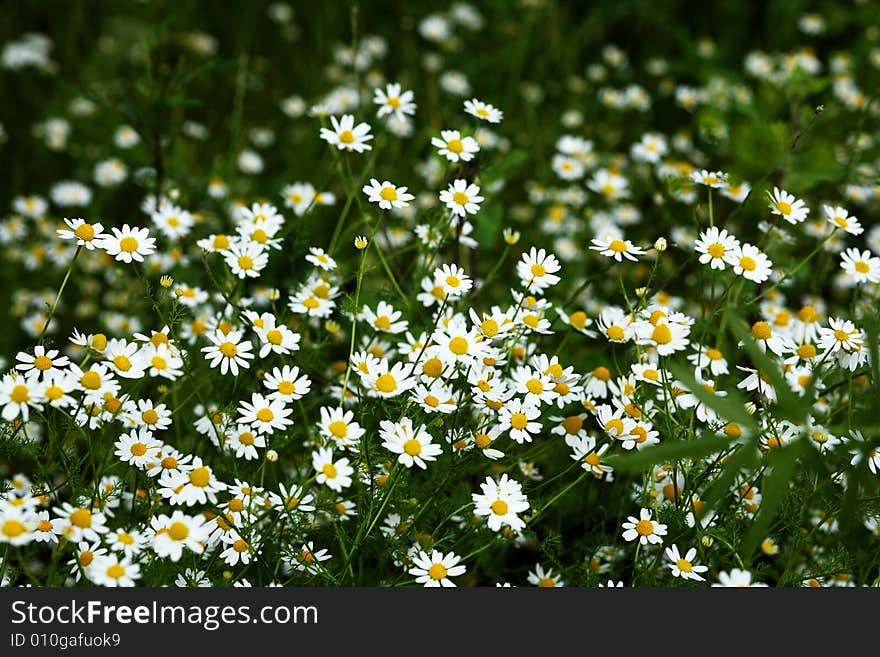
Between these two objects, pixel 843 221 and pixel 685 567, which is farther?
pixel 843 221

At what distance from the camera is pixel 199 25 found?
4.20 meters

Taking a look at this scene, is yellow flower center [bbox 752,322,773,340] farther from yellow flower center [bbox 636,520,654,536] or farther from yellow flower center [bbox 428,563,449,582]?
yellow flower center [bbox 428,563,449,582]

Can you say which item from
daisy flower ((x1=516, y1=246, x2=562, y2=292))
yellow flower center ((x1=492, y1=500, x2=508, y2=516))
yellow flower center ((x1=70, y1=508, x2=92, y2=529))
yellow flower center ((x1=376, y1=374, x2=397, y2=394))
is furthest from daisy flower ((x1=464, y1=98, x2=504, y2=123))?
yellow flower center ((x1=70, y1=508, x2=92, y2=529))

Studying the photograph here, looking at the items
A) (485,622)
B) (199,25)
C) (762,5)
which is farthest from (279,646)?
(762,5)

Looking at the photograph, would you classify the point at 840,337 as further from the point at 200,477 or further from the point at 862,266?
the point at 200,477

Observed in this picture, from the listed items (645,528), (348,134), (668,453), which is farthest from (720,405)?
(348,134)

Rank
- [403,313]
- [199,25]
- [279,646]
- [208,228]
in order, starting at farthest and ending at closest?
1. [199,25]
2. [208,228]
3. [403,313]
4. [279,646]

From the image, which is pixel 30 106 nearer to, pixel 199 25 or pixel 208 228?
pixel 199 25

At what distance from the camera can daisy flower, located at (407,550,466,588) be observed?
1606 millimetres

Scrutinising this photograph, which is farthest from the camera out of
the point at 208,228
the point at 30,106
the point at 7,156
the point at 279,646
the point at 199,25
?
the point at 199,25

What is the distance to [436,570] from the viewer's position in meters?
1.63

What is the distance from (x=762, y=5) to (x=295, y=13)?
223 cm

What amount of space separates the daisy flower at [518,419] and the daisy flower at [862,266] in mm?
835

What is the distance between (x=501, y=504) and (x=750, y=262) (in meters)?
0.75
